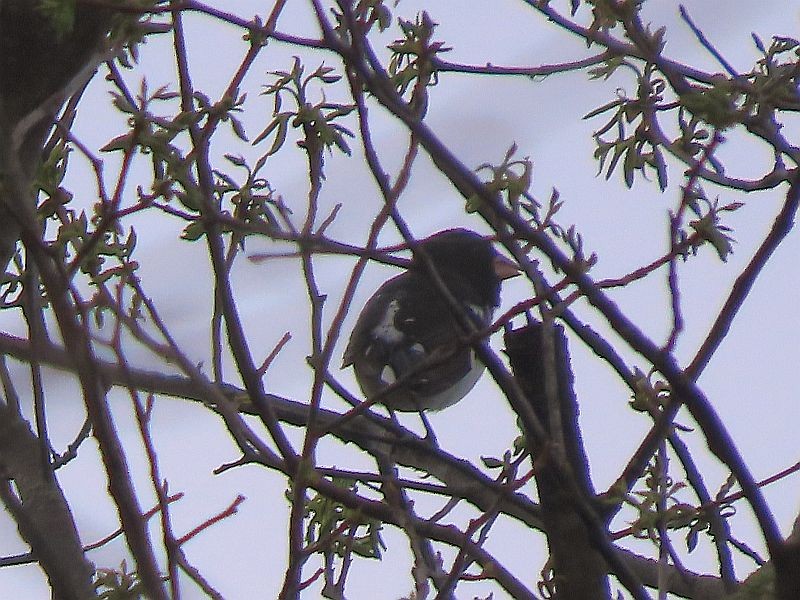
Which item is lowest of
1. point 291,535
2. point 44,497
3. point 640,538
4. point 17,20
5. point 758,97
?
point 291,535

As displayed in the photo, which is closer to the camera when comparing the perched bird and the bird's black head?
the perched bird

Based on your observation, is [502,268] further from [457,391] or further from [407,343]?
[407,343]

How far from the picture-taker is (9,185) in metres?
1.43

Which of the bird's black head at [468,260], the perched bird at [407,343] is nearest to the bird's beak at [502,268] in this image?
the bird's black head at [468,260]

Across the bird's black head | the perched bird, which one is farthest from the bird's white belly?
the bird's black head

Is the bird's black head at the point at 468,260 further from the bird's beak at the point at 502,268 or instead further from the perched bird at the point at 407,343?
the perched bird at the point at 407,343

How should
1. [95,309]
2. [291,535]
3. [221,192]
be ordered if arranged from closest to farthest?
[291,535] → [221,192] → [95,309]

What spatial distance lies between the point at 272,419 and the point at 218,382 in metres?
0.13

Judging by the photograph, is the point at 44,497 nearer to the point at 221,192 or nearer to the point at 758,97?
the point at 221,192

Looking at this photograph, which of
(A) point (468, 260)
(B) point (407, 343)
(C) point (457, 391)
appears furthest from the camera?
(A) point (468, 260)

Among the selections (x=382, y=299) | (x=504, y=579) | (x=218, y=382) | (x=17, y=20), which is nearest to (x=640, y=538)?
(x=504, y=579)

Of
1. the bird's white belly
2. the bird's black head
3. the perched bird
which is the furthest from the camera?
the bird's black head

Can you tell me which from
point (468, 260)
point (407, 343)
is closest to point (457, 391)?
point (407, 343)

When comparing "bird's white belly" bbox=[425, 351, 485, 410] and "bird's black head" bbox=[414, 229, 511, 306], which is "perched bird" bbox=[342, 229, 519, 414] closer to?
"bird's white belly" bbox=[425, 351, 485, 410]
